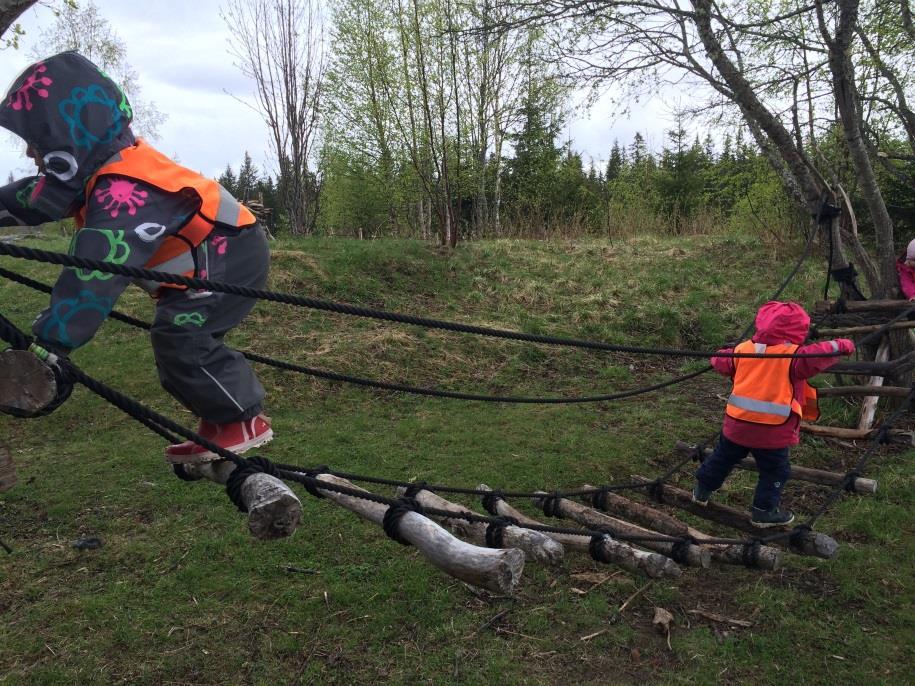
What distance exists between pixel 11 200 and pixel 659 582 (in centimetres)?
392

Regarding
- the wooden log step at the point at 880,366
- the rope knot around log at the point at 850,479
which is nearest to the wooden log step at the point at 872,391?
the wooden log step at the point at 880,366

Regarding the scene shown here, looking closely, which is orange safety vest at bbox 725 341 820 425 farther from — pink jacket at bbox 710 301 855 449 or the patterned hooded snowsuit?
the patterned hooded snowsuit

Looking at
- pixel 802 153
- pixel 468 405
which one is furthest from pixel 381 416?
pixel 802 153

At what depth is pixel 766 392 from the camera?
4.00 m

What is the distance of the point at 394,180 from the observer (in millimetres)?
17328

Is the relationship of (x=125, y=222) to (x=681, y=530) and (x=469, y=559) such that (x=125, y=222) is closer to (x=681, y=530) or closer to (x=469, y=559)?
(x=469, y=559)

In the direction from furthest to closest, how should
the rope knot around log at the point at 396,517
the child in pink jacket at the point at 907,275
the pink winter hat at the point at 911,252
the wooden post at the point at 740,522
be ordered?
the child in pink jacket at the point at 907,275, the pink winter hat at the point at 911,252, the wooden post at the point at 740,522, the rope knot around log at the point at 396,517

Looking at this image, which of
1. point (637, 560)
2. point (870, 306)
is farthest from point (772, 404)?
point (870, 306)

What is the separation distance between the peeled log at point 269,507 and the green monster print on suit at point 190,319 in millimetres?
605

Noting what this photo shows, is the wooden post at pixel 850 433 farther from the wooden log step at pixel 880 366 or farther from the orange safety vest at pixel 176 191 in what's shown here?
the orange safety vest at pixel 176 191

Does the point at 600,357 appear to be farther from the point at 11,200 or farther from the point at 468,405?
the point at 11,200

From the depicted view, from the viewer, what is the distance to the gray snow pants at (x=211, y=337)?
2.25 metres

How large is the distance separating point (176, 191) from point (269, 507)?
1014 millimetres

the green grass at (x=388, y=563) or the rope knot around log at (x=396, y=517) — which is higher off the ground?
the rope knot around log at (x=396, y=517)
